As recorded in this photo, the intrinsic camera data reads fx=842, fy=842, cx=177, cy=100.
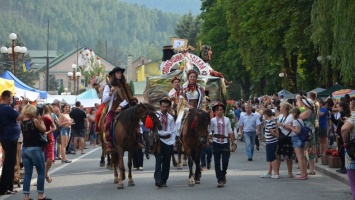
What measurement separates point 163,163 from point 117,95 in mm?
2100

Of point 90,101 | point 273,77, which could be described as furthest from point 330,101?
point 273,77

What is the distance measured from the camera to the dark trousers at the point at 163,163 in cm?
1688

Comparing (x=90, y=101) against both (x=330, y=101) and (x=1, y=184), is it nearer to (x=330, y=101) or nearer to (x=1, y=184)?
(x=330, y=101)

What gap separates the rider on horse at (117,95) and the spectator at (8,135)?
2.69 m

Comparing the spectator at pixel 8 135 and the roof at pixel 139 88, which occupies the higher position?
the roof at pixel 139 88

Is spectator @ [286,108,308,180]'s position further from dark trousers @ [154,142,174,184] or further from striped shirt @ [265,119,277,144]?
dark trousers @ [154,142,174,184]

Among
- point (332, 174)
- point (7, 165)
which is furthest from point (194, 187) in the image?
point (332, 174)

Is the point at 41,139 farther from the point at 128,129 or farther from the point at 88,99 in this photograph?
the point at 88,99

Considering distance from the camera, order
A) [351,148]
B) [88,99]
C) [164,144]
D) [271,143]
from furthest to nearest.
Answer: [88,99], [271,143], [164,144], [351,148]

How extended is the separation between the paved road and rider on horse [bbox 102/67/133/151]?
149 centimetres

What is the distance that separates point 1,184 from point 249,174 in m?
6.77

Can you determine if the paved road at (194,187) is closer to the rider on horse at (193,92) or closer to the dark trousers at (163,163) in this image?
the dark trousers at (163,163)

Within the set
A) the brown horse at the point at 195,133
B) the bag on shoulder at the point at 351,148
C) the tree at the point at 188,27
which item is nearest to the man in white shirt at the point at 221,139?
the brown horse at the point at 195,133

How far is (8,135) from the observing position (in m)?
15.5
